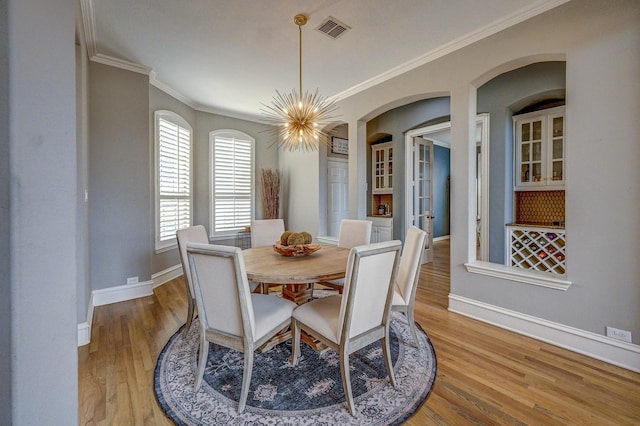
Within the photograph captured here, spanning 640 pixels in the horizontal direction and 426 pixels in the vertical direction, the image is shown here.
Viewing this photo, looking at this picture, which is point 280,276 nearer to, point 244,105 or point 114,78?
point 114,78

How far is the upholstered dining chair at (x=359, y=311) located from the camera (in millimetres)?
1584

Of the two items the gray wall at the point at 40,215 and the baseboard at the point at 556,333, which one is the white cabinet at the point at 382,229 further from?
the gray wall at the point at 40,215

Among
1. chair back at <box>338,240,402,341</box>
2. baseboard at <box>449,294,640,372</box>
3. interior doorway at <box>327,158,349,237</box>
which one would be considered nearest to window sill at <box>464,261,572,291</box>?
baseboard at <box>449,294,640,372</box>

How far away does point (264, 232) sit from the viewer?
138 inches

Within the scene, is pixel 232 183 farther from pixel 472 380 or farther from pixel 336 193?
pixel 472 380

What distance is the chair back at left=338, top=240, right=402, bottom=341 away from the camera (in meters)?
1.57

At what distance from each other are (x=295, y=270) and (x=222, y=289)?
0.54 meters

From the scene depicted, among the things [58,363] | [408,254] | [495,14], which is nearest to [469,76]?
[495,14]

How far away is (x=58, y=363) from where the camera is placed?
1022mm

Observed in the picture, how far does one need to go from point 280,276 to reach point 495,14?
2880mm

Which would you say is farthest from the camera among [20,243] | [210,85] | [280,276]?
[210,85]

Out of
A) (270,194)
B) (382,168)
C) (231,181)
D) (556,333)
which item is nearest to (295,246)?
(556,333)

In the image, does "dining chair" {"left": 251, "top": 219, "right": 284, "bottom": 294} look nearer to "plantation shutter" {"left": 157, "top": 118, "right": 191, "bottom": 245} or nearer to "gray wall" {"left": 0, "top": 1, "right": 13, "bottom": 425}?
"plantation shutter" {"left": 157, "top": 118, "right": 191, "bottom": 245}

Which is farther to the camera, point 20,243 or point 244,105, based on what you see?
point 244,105
